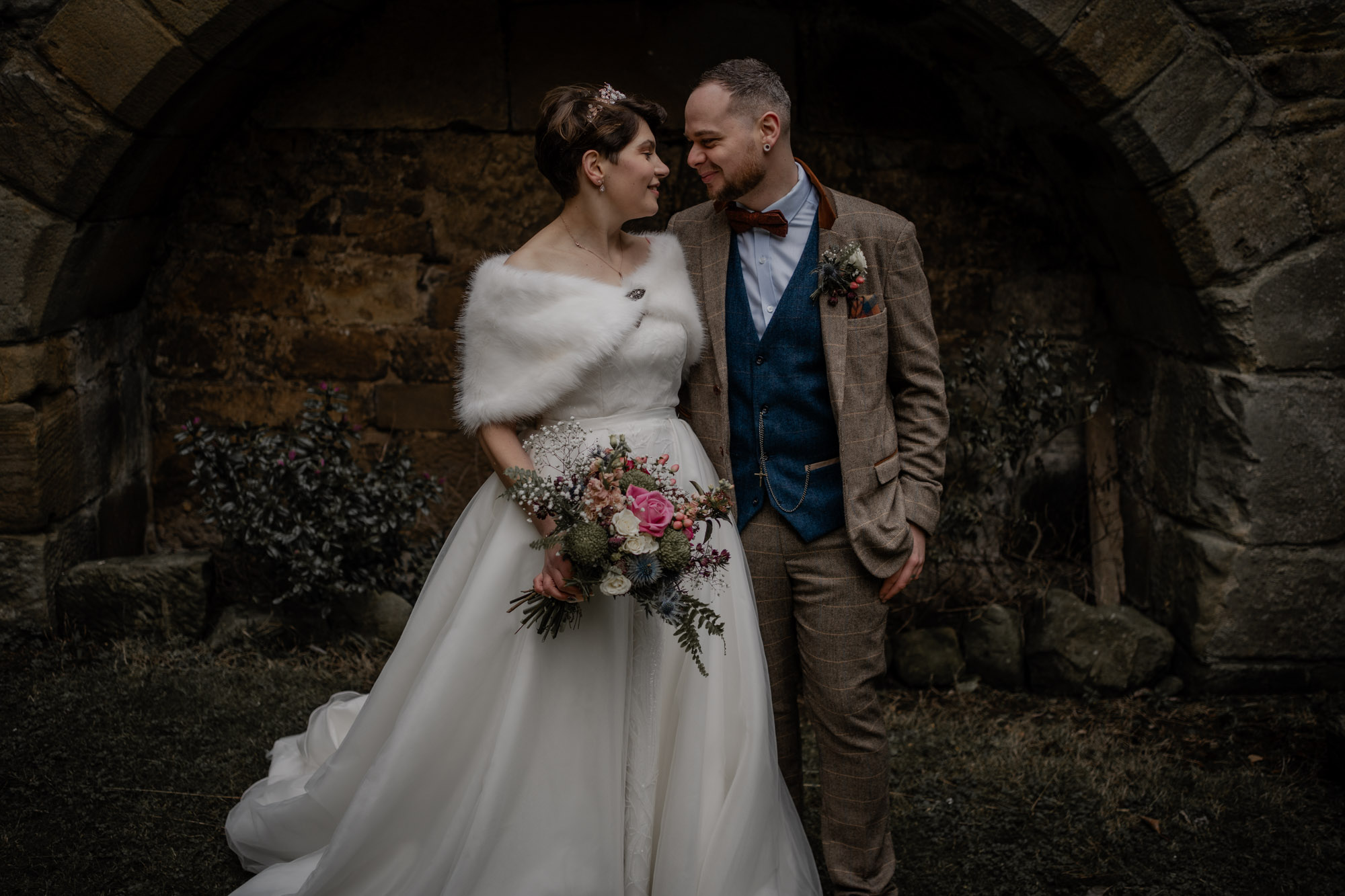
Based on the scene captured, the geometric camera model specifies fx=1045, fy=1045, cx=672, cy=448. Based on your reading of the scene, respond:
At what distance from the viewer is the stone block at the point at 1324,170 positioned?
3.53 meters

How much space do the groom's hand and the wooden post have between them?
84.4 inches

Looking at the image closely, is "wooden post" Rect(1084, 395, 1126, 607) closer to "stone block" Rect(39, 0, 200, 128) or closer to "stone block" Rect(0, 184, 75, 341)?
"stone block" Rect(39, 0, 200, 128)

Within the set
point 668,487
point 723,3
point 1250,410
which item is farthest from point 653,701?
point 723,3

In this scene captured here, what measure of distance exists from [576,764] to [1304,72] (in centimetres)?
325

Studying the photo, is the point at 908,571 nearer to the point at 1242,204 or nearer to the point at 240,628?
the point at 1242,204

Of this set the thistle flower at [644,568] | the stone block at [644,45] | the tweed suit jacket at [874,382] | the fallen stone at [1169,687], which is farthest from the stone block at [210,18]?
the fallen stone at [1169,687]

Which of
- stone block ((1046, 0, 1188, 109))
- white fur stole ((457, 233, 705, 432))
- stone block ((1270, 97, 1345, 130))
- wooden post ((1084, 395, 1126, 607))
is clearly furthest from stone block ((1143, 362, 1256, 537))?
white fur stole ((457, 233, 705, 432))

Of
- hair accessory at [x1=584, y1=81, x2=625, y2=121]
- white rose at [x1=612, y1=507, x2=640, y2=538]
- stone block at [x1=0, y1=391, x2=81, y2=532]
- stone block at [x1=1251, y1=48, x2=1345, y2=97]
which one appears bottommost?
white rose at [x1=612, y1=507, x2=640, y2=538]

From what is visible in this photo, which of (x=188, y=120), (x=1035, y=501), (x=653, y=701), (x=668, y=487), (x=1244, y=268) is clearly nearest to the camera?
(x=668, y=487)

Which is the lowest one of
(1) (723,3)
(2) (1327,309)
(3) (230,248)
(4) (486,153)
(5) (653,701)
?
(5) (653,701)

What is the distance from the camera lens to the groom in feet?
8.54

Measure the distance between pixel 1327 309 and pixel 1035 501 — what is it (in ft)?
4.61

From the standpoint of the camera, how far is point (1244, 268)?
11.8 feet

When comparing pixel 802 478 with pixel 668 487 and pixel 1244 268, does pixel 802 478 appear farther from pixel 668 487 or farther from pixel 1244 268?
pixel 1244 268
